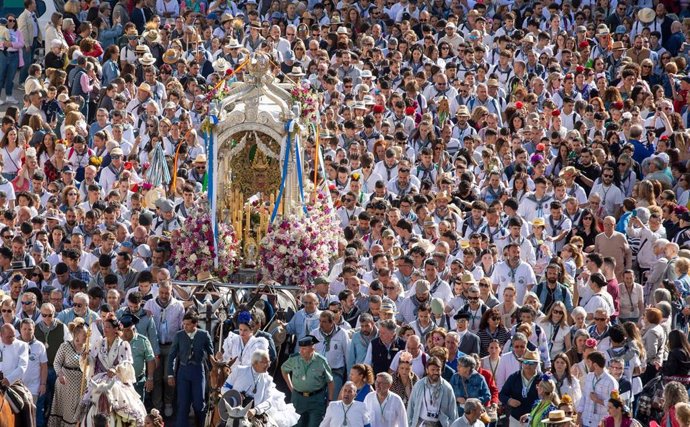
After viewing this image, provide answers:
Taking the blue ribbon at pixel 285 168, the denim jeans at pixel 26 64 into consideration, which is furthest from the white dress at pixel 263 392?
the denim jeans at pixel 26 64

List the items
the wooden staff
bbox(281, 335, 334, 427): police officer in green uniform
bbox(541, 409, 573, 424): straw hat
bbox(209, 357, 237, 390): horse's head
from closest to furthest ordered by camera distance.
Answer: bbox(541, 409, 573, 424): straw hat
bbox(209, 357, 237, 390): horse's head
bbox(281, 335, 334, 427): police officer in green uniform
the wooden staff

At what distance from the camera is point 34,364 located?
23156 mm

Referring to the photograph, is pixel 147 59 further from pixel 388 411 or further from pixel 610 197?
pixel 388 411

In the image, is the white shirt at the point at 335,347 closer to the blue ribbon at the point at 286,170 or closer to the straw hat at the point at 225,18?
the blue ribbon at the point at 286,170

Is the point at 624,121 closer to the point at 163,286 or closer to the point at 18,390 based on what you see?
the point at 163,286

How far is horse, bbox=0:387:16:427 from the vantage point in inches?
849

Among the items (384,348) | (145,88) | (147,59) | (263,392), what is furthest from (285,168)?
(147,59)

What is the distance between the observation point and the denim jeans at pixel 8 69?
3497 cm

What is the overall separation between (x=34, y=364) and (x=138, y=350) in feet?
3.97

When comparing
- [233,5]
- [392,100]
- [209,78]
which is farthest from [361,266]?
[233,5]

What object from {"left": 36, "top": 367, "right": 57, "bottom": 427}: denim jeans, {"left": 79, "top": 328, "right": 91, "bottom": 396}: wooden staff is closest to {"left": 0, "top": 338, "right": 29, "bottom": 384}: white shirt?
{"left": 36, "top": 367, "right": 57, "bottom": 427}: denim jeans

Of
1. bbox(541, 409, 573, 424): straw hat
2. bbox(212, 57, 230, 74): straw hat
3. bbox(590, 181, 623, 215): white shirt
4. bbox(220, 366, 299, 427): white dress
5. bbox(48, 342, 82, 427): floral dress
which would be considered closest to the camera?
bbox(541, 409, 573, 424): straw hat

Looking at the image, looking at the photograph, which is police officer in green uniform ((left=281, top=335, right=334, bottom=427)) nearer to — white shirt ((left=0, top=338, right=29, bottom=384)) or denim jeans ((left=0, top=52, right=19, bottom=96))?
white shirt ((left=0, top=338, right=29, bottom=384))

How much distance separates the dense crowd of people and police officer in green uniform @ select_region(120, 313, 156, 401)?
30 millimetres
